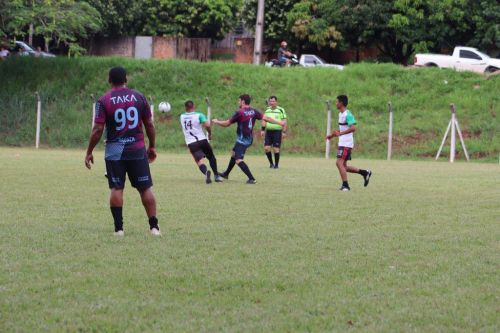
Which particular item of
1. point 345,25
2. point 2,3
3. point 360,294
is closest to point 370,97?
point 345,25

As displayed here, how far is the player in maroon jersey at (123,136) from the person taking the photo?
10.3m

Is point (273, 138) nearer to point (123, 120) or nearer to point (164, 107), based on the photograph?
point (164, 107)

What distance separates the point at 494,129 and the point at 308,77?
9.36m

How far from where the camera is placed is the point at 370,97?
1561 inches

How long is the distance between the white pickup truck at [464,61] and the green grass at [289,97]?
3766 mm

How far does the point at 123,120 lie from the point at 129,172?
640mm

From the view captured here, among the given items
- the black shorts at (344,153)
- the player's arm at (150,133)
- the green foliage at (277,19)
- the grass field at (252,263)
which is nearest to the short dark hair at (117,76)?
the player's arm at (150,133)

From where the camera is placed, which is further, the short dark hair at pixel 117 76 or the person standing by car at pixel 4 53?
the person standing by car at pixel 4 53

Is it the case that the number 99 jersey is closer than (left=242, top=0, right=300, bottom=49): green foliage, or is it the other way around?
the number 99 jersey

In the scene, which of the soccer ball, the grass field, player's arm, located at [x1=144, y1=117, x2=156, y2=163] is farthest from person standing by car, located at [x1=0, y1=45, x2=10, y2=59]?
player's arm, located at [x1=144, y1=117, x2=156, y2=163]

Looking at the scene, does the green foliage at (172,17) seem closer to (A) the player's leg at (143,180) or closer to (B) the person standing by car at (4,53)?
(B) the person standing by car at (4,53)

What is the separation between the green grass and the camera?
119ft

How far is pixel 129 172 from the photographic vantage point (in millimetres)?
10672

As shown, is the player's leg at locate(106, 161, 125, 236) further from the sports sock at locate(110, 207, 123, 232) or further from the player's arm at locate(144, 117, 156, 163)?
the player's arm at locate(144, 117, 156, 163)
